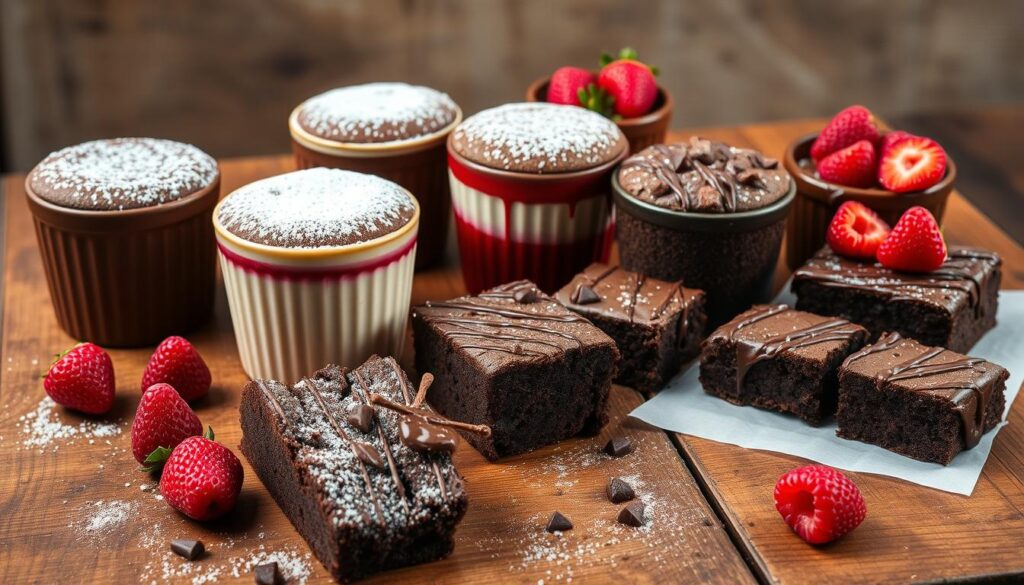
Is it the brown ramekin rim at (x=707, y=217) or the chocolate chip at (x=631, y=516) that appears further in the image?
the brown ramekin rim at (x=707, y=217)

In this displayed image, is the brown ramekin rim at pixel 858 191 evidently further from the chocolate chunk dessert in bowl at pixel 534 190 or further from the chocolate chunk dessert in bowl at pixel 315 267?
the chocolate chunk dessert in bowl at pixel 315 267

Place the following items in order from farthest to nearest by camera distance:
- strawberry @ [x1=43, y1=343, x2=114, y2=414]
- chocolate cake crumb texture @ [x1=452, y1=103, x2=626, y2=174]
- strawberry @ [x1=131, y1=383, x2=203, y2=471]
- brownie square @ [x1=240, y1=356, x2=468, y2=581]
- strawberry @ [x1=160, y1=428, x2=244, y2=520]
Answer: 1. chocolate cake crumb texture @ [x1=452, y1=103, x2=626, y2=174]
2. strawberry @ [x1=43, y1=343, x2=114, y2=414]
3. strawberry @ [x1=131, y1=383, x2=203, y2=471]
4. strawberry @ [x1=160, y1=428, x2=244, y2=520]
5. brownie square @ [x1=240, y1=356, x2=468, y2=581]

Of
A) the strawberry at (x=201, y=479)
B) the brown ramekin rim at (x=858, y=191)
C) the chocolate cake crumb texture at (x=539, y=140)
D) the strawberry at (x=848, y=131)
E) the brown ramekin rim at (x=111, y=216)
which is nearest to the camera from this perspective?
the strawberry at (x=201, y=479)

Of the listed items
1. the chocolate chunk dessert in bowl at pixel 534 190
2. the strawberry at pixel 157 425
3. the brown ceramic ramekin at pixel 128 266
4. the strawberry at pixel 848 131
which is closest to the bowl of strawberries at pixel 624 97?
the chocolate chunk dessert in bowl at pixel 534 190

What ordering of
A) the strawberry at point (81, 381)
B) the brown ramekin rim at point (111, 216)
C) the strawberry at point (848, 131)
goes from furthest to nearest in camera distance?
Result: the strawberry at point (848, 131) < the brown ramekin rim at point (111, 216) < the strawberry at point (81, 381)

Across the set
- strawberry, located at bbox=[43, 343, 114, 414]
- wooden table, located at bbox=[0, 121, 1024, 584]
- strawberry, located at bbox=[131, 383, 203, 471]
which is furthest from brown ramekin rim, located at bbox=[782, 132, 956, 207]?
strawberry, located at bbox=[43, 343, 114, 414]

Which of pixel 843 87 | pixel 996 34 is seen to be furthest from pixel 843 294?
pixel 996 34

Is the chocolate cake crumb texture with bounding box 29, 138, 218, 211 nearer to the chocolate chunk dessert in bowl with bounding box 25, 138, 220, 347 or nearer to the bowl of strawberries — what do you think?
the chocolate chunk dessert in bowl with bounding box 25, 138, 220, 347
